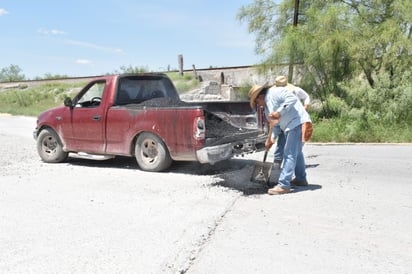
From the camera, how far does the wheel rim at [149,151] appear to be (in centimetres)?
824

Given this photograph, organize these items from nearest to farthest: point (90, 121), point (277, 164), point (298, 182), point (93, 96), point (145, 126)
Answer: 1. point (298, 182)
2. point (277, 164)
3. point (145, 126)
4. point (90, 121)
5. point (93, 96)

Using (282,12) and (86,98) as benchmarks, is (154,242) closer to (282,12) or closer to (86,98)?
(86,98)

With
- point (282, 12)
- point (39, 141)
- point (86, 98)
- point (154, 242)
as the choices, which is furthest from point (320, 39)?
point (154, 242)

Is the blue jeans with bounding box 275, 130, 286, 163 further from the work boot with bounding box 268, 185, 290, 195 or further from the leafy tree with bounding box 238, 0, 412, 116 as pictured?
the leafy tree with bounding box 238, 0, 412, 116

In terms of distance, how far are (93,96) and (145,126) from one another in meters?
2.32

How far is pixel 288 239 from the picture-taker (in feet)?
14.8

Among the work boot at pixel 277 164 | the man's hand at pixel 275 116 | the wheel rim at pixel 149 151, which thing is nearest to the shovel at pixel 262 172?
the work boot at pixel 277 164

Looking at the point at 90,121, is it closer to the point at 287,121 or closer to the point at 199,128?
the point at 199,128

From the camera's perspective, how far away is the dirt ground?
3.98 m

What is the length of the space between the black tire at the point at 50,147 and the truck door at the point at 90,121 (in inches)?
23.9

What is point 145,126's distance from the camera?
319 inches

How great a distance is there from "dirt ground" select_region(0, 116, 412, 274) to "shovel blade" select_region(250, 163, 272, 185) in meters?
0.20

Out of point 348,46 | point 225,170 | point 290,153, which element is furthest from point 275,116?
point 348,46

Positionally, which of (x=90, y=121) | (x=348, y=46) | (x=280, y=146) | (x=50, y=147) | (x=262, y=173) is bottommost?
(x=50, y=147)
